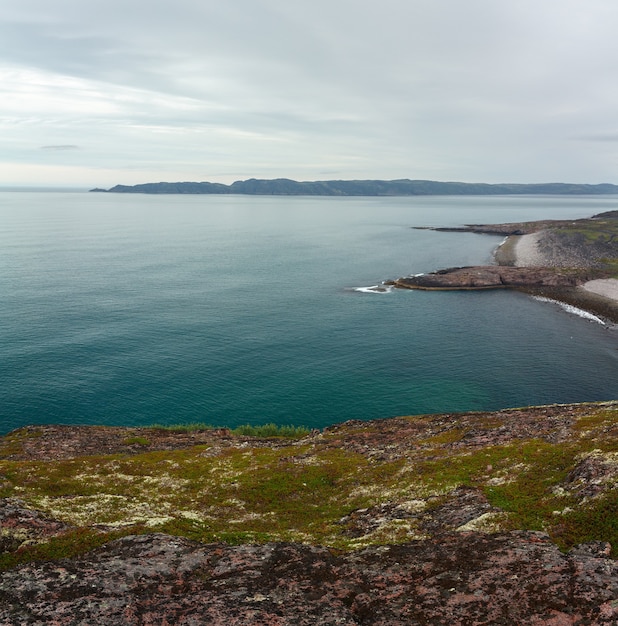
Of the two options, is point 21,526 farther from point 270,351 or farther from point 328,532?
point 270,351

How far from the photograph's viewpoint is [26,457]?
1812 inches

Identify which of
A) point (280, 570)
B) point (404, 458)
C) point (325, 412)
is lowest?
point (325, 412)

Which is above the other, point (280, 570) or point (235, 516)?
point (280, 570)

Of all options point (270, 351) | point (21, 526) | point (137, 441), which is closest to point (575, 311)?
point (270, 351)

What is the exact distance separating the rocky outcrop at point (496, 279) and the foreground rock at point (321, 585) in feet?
423

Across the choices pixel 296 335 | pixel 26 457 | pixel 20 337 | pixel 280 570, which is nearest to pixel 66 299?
pixel 20 337

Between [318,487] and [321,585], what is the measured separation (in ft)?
56.1

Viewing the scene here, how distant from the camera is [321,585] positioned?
59.5 ft

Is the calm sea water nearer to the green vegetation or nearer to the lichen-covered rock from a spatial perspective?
the green vegetation

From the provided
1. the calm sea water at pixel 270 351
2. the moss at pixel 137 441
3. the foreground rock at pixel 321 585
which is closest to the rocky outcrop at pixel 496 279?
the calm sea water at pixel 270 351

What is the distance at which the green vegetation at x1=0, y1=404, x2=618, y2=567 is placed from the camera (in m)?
22.4

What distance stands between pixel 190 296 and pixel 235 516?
339 ft

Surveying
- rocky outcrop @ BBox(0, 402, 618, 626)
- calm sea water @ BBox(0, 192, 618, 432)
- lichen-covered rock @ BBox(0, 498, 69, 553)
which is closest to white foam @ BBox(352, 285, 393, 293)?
calm sea water @ BBox(0, 192, 618, 432)

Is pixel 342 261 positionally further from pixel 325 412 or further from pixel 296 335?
pixel 325 412
